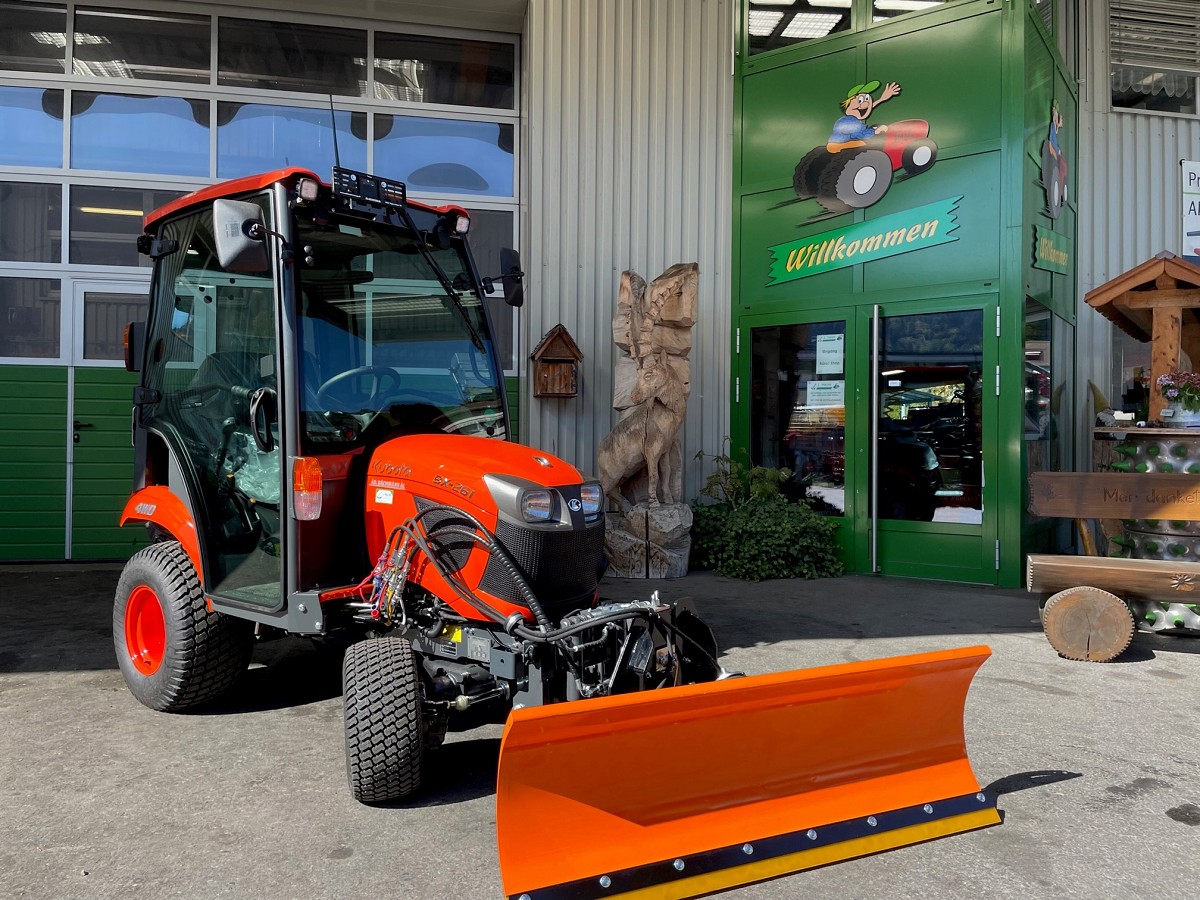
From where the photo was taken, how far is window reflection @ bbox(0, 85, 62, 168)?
8078mm

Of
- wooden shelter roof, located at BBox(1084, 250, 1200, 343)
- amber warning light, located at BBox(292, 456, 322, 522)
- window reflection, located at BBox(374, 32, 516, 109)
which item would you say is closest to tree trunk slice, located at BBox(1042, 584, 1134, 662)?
wooden shelter roof, located at BBox(1084, 250, 1200, 343)

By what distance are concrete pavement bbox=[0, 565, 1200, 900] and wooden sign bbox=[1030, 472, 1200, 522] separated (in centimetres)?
81

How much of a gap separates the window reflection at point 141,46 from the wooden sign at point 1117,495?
303 inches

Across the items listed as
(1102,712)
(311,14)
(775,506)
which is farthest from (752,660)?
(311,14)

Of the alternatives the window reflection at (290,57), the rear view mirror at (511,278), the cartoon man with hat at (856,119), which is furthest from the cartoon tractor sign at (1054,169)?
the window reflection at (290,57)

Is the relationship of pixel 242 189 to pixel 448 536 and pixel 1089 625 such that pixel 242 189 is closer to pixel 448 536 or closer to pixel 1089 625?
pixel 448 536

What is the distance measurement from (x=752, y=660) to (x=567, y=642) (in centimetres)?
228

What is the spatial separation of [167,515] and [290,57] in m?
6.01

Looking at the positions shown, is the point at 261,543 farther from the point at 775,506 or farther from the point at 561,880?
the point at 775,506

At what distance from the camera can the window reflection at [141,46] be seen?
8.31 metres

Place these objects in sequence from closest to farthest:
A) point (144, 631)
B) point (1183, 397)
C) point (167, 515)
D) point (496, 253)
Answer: point (167, 515) → point (144, 631) → point (1183, 397) → point (496, 253)

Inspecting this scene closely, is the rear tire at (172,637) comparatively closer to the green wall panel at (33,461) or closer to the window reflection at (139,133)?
the green wall panel at (33,461)

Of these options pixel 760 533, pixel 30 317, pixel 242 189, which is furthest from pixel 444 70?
pixel 242 189

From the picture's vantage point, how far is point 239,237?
336cm
